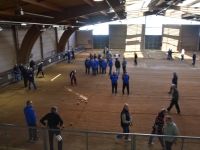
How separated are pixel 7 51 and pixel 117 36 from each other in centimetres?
2448

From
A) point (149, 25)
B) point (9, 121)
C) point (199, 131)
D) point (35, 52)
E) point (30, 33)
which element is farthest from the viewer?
point (149, 25)

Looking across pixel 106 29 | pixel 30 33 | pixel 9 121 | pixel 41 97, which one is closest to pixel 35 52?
pixel 30 33

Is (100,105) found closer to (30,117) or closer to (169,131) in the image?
(30,117)

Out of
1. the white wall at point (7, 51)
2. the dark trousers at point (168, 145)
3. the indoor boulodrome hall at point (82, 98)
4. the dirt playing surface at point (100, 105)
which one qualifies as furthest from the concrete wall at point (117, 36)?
the dark trousers at point (168, 145)

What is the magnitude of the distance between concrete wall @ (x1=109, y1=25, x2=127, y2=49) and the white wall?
23.3 metres

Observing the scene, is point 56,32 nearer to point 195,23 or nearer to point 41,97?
point 41,97

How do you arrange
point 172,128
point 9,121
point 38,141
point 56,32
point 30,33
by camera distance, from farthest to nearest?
point 56,32, point 30,33, point 9,121, point 38,141, point 172,128

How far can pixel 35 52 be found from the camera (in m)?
20.7

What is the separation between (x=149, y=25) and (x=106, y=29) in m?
8.13

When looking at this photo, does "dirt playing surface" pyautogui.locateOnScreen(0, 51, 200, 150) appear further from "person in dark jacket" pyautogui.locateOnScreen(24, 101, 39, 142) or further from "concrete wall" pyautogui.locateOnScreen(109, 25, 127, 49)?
"concrete wall" pyautogui.locateOnScreen(109, 25, 127, 49)

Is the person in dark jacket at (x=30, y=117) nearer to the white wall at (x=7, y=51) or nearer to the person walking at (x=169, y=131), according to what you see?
the person walking at (x=169, y=131)

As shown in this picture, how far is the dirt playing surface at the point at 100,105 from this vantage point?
6621 mm

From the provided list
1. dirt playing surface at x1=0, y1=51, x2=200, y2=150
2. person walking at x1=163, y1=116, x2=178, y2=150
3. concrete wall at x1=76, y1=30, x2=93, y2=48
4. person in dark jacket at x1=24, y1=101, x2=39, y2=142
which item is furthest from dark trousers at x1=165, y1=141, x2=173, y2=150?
concrete wall at x1=76, y1=30, x2=93, y2=48

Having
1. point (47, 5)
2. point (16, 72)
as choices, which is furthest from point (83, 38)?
point (47, 5)
